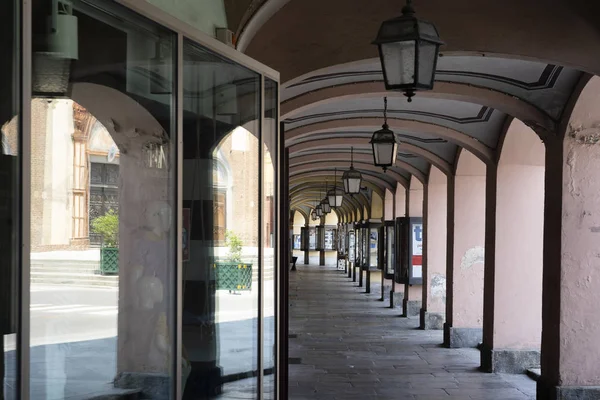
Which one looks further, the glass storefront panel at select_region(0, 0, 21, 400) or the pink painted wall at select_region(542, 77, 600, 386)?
the pink painted wall at select_region(542, 77, 600, 386)

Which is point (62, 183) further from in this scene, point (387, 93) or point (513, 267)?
point (513, 267)

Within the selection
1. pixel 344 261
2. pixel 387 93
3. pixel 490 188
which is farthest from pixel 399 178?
pixel 344 261

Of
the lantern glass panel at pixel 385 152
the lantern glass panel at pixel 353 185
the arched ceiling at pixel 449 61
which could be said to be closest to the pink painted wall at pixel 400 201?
the lantern glass panel at pixel 353 185

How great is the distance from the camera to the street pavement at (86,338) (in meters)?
2.51

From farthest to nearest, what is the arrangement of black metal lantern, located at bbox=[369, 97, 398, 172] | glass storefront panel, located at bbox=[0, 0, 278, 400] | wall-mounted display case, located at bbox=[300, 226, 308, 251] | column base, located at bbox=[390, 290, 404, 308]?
wall-mounted display case, located at bbox=[300, 226, 308, 251]
column base, located at bbox=[390, 290, 404, 308]
black metal lantern, located at bbox=[369, 97, 398, 172]
glass storefront panel, located at bbox=[0, 0, 278, 400]

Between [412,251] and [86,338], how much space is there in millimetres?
13184

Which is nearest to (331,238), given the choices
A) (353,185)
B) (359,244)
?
(359,244)

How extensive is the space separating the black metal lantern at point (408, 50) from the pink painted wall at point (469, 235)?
26.0 ft

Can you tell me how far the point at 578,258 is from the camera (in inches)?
299

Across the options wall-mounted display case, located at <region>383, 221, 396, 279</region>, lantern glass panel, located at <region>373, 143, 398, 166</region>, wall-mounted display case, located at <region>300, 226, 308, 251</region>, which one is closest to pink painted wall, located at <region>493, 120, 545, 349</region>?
lantern glass panel, located at <region>373, 143, 398, 166</region>

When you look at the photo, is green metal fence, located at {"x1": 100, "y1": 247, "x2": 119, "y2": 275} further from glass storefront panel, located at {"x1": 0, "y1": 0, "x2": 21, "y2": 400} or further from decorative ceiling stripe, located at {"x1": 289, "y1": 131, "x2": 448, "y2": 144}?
decorative ceiling stripe, located at {"x1": 289, "y1": 131, "x2": 448, "y2": 144}

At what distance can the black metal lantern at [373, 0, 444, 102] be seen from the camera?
440 centimetres

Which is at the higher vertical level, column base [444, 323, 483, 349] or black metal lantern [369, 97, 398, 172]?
black metal lantern [369, 97, 398, 172]

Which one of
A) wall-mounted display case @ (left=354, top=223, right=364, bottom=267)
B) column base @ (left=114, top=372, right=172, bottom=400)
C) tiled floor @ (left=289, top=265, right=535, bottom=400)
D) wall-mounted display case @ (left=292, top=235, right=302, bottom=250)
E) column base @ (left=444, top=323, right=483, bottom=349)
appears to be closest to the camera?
column base @ (left=114, top=372, right=172, bottom=400)
